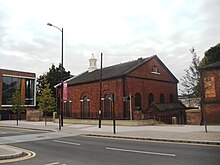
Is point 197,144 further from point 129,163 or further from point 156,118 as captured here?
point 156,118

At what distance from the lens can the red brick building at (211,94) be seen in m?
25.0

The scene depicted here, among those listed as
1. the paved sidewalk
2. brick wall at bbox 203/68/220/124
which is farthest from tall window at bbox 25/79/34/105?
brick wall at bbox 203/68/220/124

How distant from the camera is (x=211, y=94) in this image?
25.6 metres

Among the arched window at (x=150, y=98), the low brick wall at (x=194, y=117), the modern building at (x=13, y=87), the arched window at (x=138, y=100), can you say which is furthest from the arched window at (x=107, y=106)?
the modern building at (x=13, y=87)

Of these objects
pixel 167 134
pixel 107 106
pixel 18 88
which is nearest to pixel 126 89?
pixel 107 106

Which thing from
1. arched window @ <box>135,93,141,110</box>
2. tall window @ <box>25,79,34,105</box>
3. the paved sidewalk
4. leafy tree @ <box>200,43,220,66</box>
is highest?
leafy tree @ <box>200,43,220,66</box>

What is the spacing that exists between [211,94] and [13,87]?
145ft

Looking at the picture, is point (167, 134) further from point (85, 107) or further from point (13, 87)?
point (13, 87)

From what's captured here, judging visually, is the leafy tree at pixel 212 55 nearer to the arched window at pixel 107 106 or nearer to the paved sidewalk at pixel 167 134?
the arched window at pixel 107 106

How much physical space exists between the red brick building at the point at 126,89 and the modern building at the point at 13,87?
17155mm

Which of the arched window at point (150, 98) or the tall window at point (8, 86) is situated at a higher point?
the tall window at point (8, 86)

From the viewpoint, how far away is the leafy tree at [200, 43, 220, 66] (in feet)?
121

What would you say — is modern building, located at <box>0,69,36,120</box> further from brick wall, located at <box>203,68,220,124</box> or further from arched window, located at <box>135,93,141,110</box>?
brick wall, located at <box>203,68,220,124</box>

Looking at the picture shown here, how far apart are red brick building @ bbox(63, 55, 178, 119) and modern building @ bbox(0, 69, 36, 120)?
17.2 meters
